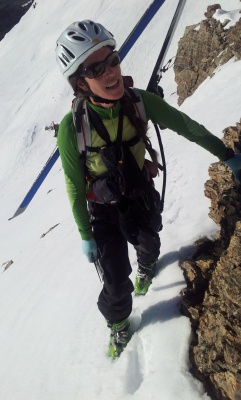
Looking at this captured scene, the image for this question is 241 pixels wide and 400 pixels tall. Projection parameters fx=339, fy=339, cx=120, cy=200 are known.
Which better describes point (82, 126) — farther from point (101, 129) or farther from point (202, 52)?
point (202, 52)

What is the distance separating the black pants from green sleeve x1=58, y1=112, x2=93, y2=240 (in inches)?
6.0

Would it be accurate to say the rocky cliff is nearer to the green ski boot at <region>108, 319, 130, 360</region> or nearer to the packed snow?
the packed snow

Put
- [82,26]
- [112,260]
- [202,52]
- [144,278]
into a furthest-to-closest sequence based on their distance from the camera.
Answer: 1. [202,52]
2. [144,278]
3. [112,260]
4. [82,26]

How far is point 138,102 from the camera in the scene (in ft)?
10.3

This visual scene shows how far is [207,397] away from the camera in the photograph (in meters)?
2.60

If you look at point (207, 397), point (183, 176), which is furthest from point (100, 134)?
point (183, 176)

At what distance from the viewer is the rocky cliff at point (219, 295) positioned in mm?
2561

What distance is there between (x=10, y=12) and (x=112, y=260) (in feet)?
218

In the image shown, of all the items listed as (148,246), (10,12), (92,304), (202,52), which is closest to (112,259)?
(148,246)

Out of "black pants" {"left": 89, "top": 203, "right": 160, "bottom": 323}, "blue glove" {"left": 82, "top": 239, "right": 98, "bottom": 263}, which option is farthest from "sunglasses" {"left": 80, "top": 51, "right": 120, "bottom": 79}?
"blue glove" {"left": 82, "top": 239, "right": 98, "bottom": 263}

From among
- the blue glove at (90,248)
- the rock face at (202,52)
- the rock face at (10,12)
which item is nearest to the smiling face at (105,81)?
the blue glove at (90,248)

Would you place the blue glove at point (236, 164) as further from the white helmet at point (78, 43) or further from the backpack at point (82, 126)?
the white helmet at point (78, 43)

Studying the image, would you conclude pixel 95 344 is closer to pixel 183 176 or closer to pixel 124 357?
pixel 124 357

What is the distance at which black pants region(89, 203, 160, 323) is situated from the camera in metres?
3.38
